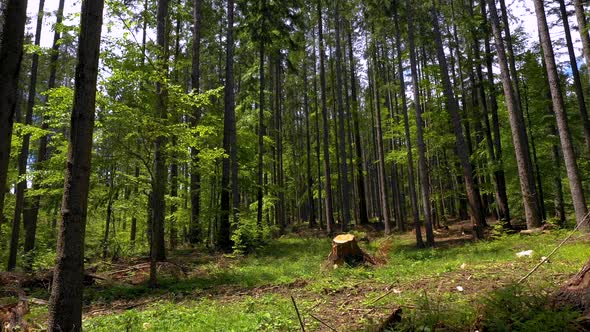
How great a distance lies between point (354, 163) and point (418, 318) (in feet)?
70.4

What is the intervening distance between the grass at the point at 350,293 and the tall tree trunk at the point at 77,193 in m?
1.69

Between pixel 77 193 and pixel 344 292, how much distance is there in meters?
5.29

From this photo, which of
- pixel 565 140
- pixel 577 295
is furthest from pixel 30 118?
pixel 565 140

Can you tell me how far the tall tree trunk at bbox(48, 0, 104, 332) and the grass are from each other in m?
1.69

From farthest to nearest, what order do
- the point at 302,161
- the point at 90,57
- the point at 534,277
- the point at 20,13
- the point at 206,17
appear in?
the point at 302,161 → the point at 206,17 → the point at 534,277 → the point at 90,57 → the point at 20,13

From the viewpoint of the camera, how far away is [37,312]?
6676mm

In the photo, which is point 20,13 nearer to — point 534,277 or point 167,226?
point 534,277

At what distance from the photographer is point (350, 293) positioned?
7.12 metres

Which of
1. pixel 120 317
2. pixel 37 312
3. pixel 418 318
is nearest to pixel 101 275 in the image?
pixel 37 312

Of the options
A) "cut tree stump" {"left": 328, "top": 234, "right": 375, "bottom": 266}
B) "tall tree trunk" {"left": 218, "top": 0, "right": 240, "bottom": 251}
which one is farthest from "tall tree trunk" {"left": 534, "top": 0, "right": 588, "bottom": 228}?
"tall tree trunk" {"left": 218, "top": 0, "right": 240, "bottom": 251}

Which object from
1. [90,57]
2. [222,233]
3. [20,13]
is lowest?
[222,233]

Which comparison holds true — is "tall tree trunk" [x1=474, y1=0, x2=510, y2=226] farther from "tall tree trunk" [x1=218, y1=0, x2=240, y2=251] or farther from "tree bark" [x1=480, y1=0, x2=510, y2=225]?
"tall tree trunk" [x1=218, y1=0, x2=240, y2=251]

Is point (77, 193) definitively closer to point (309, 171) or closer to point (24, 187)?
point (24, 187)

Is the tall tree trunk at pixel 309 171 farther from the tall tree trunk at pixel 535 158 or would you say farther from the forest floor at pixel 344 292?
the tall tree trunk at pixel 535 158
